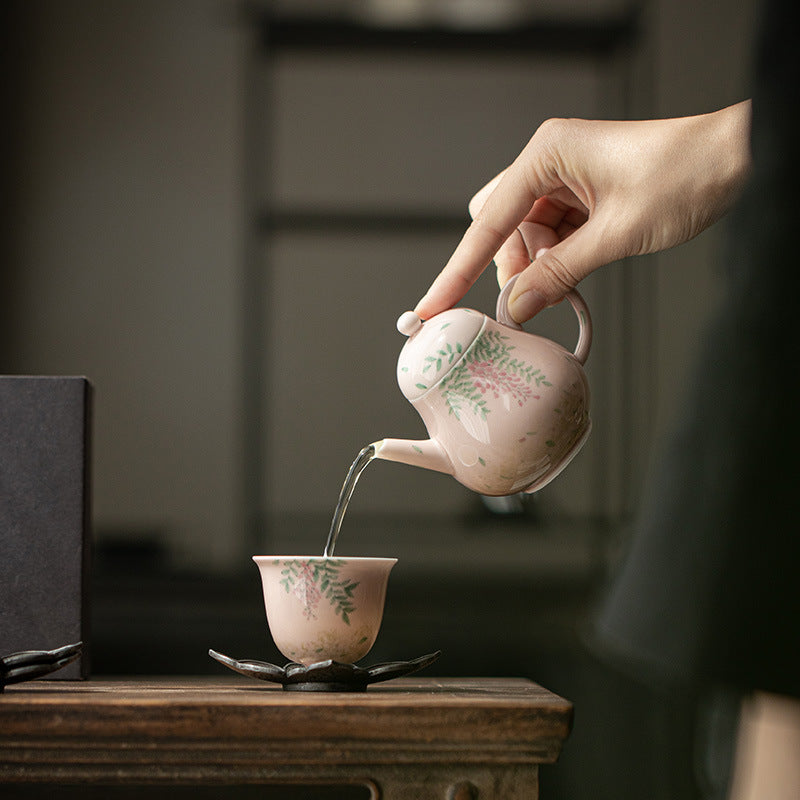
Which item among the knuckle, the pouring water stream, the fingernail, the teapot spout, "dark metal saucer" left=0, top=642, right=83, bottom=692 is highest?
the knuckle

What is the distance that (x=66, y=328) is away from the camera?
1960 mm

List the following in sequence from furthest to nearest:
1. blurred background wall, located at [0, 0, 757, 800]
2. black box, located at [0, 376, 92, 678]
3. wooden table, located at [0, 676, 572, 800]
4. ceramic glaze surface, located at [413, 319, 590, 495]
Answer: blurred background wall, located at [0, 0, 757, 800] < black box, located at [0, 376, 92, 678] < ceramic glaze surface, located at [413, 319, 590, 495] < wooden table, located at [0, 676, 572, 800]

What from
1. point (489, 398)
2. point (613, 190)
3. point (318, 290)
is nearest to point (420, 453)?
point (489, 398)

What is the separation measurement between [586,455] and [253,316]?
76 centimetres

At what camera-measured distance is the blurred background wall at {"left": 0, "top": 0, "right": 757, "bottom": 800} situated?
1940 millimetres

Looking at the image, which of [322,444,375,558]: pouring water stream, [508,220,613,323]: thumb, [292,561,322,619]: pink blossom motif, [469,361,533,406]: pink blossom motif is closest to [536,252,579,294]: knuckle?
[508,220,613,323]: thumb

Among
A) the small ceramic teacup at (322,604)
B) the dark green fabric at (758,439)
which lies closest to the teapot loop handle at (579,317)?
the dark green fabric at (758,439)

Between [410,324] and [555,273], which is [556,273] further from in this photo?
[410,324]

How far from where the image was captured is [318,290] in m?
2.00

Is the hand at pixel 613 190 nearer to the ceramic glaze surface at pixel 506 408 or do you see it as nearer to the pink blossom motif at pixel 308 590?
the ceramic glaze surface at pixel 506 408

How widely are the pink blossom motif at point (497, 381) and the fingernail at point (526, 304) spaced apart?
0.25 ft

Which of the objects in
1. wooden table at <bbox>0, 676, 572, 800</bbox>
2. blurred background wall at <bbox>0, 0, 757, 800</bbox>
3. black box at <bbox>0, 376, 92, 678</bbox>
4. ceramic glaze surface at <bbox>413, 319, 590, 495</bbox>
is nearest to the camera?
wooden table at <bbox>0, 676, 572, 800</bbox>

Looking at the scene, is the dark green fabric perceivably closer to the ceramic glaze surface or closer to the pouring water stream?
the ceramic glaze surface

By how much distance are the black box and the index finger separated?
14.3 inches
